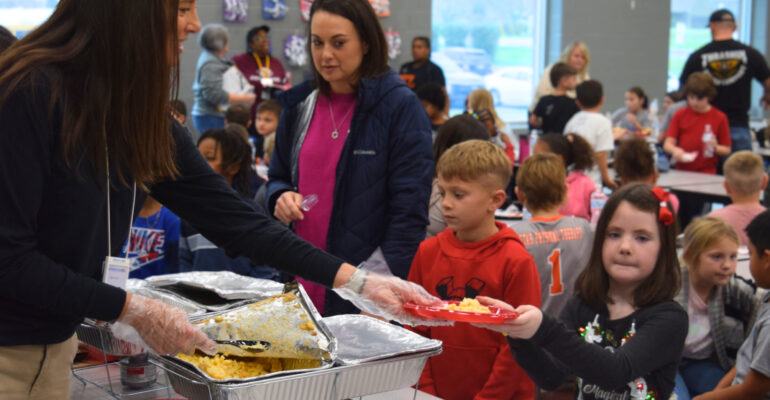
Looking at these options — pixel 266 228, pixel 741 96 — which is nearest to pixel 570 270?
pixel 266 228

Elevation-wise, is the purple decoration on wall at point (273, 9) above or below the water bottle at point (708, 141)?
above

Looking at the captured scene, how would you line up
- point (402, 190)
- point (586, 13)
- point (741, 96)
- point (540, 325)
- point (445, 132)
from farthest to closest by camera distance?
1. point (586, 13)
2. point (741, 96)
3. point (445, 132)
4. point (402, 190)
5. point (540, 325)

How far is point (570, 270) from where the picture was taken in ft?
9.97

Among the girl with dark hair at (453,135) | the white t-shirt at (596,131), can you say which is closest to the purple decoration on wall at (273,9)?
the white t-shirt at (596,131)

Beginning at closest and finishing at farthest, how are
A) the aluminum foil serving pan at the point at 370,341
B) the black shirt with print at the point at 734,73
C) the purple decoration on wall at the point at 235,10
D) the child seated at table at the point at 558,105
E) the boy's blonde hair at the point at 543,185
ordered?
the aluminum foil serving pan at the point at 370,341
the boy's blonde hair at the point at 543,185
the child seated at table at the point at 558,105
the black shirt with print at the point at 734,73
the purple decoration on wall at the point at 235,10

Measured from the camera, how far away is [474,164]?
2.40 metres

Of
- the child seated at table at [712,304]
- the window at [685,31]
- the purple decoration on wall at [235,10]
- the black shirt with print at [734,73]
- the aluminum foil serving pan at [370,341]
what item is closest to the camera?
the aluminum foil serving pan at [370,341]

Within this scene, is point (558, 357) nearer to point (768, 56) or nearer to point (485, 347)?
point (485, 347)

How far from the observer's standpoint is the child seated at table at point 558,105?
6773mm

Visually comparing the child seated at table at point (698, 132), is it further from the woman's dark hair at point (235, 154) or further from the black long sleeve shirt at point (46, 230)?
the black long sleeve shirt at point (46, 230)

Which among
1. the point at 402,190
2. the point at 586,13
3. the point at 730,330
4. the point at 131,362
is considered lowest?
the point at 730,330

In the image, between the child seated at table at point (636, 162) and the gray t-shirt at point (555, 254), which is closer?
the gray t-shirt at point (555, 254)

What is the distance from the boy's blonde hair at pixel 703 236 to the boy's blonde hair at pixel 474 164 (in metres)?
0.93

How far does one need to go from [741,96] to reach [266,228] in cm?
663
